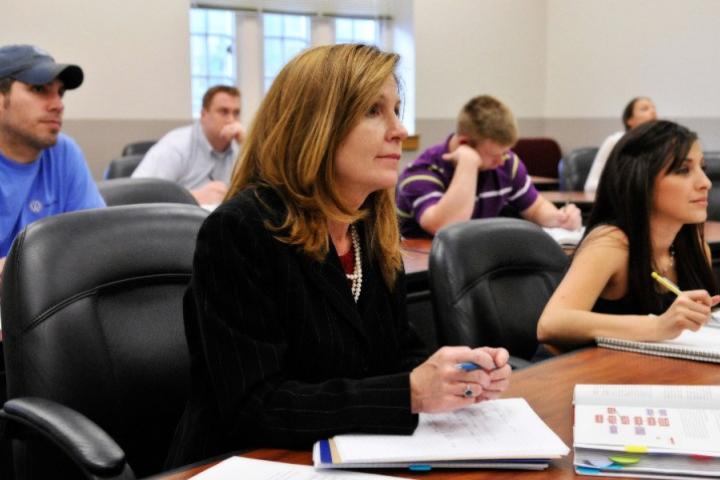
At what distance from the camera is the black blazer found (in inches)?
47.9

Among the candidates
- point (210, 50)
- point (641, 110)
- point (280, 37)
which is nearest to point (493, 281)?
point (641, 110)

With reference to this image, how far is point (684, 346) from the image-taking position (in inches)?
67.7

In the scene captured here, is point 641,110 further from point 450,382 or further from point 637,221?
point 450,382

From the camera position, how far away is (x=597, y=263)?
2002 mm

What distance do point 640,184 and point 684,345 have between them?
0.46 metres

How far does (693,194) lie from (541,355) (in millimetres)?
523

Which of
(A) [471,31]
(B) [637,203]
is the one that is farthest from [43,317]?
(A) [471,31]

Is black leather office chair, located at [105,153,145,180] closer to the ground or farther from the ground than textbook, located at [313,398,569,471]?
farther from the ground

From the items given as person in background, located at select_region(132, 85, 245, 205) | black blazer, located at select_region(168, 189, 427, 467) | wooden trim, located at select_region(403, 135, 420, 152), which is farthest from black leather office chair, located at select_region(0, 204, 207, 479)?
wooden trim, located at select_region(403, 135, 420, 152)

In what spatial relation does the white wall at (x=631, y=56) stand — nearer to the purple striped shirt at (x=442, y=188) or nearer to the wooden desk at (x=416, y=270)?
the purple striped shirt at (x=442, y=188)

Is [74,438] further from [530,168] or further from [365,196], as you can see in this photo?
[530,168]

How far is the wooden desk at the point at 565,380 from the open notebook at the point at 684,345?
0.8 inches

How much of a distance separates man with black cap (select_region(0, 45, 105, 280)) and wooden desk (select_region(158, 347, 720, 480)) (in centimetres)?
178

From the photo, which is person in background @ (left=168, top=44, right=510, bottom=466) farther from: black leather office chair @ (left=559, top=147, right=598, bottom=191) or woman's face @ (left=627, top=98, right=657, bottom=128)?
woman's face @ (left=627, top=98, right=657, bottom=128)
